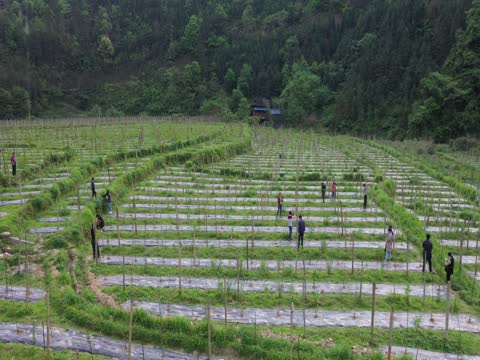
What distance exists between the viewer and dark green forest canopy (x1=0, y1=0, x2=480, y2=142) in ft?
171

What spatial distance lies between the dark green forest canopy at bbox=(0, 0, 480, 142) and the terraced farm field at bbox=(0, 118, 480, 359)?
2745cm

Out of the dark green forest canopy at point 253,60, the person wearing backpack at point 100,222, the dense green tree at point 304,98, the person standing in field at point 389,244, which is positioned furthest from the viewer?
the dense green tree at point 304,98

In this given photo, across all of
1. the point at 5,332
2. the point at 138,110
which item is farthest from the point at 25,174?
the point at 138,110

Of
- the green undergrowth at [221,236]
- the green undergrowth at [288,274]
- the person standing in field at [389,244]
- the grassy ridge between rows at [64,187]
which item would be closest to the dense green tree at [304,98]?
the grassy ridge between rows at [64,187]

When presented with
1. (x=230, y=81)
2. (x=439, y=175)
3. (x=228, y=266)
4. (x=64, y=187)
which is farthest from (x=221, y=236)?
(x=230, y=81)

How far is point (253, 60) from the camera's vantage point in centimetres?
8294

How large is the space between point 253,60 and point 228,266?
241ft

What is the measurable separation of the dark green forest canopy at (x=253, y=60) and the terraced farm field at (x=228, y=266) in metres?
27.5

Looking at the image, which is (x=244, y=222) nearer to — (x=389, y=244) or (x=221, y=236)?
(x=221, y=236)

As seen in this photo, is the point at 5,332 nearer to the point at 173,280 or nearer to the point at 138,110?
the point at 173,280

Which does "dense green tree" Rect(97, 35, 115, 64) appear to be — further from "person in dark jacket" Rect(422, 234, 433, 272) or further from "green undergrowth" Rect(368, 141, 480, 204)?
"person in dark jacket" Rect(422, 234, 433, 272)

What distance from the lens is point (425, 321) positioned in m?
10.7

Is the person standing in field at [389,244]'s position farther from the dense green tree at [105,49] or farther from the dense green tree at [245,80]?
the dense green tree at [105,49]

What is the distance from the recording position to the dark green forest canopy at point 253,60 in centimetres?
5219
